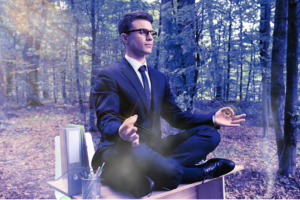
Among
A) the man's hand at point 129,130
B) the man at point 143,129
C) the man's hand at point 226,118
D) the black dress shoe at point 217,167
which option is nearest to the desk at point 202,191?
the black dress shoe at point 217,167

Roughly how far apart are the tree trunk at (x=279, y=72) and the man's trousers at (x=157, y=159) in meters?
2.45

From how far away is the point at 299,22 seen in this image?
311 cm

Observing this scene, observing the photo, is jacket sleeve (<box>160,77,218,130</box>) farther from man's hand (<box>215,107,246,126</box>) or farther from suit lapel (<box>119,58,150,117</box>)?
suit lapel (<box>119,58,150,117</box>)

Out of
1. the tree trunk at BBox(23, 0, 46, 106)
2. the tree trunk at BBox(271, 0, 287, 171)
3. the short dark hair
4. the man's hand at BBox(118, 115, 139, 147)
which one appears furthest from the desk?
the tree trunk at BBox(23, 0, 46, 106)

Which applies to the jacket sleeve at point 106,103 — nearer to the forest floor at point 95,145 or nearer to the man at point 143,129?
the man at point 143,129

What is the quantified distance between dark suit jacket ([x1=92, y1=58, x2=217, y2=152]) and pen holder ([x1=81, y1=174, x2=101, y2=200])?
24 cm

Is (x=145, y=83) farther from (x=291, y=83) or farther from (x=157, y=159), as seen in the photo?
(x=291, y=83)

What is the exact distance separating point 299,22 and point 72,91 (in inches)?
212

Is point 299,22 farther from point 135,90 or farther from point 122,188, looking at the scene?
point 122,188

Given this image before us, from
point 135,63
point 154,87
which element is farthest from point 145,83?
point 135,63

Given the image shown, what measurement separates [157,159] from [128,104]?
1.54 feet

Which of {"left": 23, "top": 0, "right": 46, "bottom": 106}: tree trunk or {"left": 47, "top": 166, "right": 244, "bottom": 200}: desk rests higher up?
{"left": 23, "top": 0, "right": 46, "bottom": 106}: tree trunk

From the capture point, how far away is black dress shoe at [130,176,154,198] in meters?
1.36

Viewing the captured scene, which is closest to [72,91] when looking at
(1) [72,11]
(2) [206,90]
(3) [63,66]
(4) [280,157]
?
(3) [63,66]
